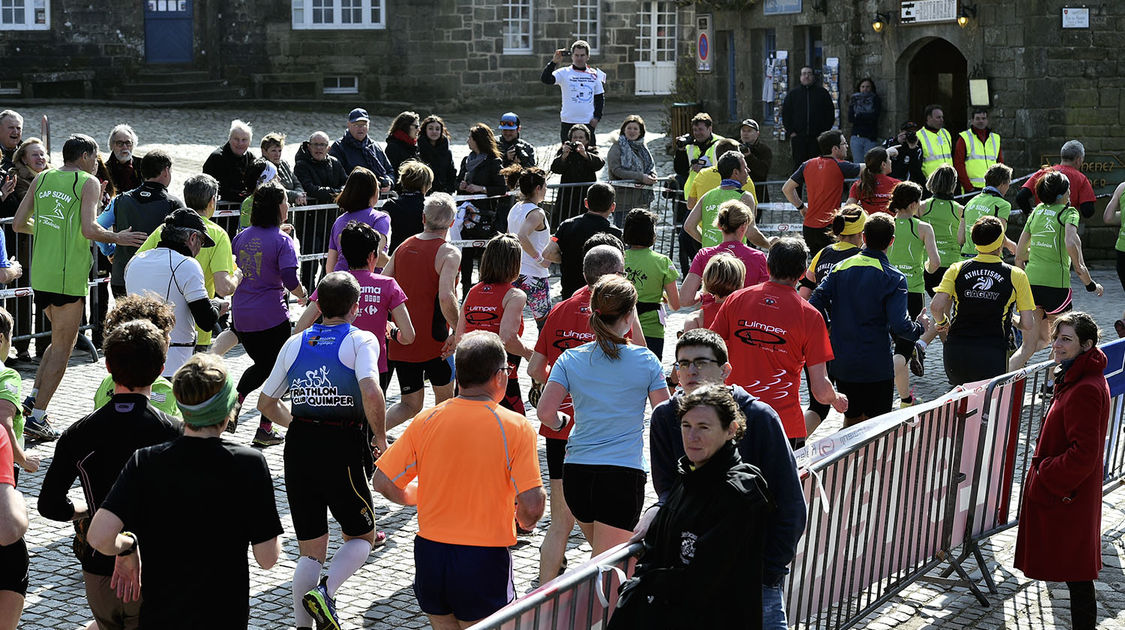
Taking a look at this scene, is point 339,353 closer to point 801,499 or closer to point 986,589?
point 801,499

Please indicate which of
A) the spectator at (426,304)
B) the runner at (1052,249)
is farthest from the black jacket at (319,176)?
the runner at (1052,249)

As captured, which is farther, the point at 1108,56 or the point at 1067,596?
the point at 1108,56

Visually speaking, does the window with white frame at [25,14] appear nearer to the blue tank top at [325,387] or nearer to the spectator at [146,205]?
the spectator at [146,205]

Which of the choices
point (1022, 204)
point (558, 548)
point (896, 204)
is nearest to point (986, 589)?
point (558, 548)

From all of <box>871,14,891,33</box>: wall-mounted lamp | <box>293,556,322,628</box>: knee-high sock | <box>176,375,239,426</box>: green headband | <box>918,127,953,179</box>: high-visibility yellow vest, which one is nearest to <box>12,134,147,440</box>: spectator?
<box>293,556,322,628</box>: knee-high sock

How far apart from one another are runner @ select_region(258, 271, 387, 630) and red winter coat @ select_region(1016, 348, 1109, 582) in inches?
128

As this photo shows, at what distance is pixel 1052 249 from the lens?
1145 centimetres

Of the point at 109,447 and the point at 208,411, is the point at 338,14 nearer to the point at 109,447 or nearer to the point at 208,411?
the point at 109,447

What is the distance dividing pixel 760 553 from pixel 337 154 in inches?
427

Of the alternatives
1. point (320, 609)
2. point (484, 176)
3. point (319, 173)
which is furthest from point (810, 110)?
point (320, 609)

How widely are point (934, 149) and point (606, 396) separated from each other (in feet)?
45.0

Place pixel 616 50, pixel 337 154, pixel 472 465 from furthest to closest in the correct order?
1. pixel 616 50
2. pixel 337 154
3. pixel 472 465

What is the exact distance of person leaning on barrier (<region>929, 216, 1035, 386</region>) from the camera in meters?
9.41

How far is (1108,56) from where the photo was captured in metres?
18.8
